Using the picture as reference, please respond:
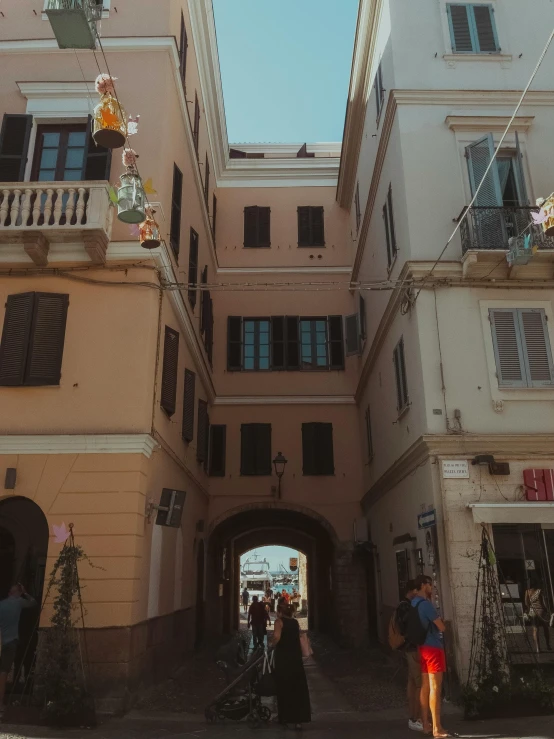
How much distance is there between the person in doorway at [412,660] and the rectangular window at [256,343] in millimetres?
12923

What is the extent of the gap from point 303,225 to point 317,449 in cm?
839

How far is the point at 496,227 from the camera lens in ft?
37.9

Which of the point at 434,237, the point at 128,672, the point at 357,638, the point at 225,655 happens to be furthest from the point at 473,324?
the point at 357,638

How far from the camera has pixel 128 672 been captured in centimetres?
Result: 920

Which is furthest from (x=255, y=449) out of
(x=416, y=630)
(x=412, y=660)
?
(x=416, y=630)

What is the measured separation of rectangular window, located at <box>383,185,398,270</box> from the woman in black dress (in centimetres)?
830

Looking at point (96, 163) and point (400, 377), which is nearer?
point (96, 163)

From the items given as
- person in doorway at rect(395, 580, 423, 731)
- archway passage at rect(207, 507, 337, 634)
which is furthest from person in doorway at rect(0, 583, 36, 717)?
archway passage at rect(207, 507, 337, 634)

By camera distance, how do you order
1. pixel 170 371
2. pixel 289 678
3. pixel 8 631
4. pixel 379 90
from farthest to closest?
pixel 379 90
pixel 170 371
pixel 8 631
pixel 289 678

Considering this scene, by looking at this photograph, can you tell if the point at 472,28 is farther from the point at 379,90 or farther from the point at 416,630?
the point at 416,630

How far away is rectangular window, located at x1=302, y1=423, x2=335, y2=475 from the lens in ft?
62.6

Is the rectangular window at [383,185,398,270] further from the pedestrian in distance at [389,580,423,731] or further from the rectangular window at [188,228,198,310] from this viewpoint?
the pedestrian in distance at [389,580,423,731]

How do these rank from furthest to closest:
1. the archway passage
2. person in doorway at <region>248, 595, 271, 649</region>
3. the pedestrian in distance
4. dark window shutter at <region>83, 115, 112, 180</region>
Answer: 1. the archway passage
2. person in doorway at <region>248, 595, 271, 649</region>
3. dark window shutter at <region>83, 115, 112, 180</region>
4. the pedestrian in distance

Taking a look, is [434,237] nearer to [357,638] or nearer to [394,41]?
[394,41]
